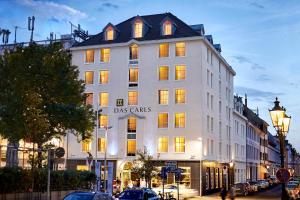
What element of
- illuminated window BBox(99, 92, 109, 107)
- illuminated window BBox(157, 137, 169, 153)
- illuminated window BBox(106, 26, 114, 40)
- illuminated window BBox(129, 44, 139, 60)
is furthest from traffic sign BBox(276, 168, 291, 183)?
illuminated window BBox(106, 26, 114, 40)

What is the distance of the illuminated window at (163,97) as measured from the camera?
58.7 meters

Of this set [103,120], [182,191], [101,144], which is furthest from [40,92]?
[103,120]

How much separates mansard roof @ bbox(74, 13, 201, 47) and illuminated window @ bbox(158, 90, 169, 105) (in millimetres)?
6550

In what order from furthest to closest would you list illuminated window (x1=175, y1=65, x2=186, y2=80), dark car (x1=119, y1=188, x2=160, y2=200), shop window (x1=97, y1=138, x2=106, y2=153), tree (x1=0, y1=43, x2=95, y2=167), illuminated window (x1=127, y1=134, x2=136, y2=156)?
shop window (x1=97, y1=138, x2=106, y2=153) → illuminated window (x1=127, y1=134, x2=136, y2=156) → illuminated window (x1=175, y1=65, x2=186, y2=80) → tree (x1=0, y1=43, x2=95, y2=167) → dark car (x1=119, y1=188, x2=160, y2=200)

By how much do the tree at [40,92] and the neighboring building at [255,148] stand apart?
58.5 meters

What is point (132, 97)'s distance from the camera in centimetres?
6038

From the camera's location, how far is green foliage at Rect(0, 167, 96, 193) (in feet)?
83.4

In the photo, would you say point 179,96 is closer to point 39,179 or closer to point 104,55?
point 104,55

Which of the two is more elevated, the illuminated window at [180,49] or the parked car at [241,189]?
the illuminated window at [180,49]

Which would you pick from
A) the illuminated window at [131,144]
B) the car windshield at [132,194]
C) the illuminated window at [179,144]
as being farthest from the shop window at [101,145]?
the car windshield at [132,194]

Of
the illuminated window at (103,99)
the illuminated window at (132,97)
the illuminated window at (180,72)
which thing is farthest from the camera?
the illuminated window at (103,99)

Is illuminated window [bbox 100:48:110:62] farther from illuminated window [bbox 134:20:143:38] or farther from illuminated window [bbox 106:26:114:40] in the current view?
illuminated window [bbox 134:20:143:38]

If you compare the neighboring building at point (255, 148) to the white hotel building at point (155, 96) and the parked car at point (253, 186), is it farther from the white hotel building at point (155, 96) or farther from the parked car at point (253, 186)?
the white hotel building at point (155, 96)

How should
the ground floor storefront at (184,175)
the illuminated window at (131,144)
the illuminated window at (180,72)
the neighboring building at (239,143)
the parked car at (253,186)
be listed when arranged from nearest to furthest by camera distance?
1. the ground floor storefront at (184,175)
2. the illuminated window at (180,72)
3. the illuminated window at (131,144)
4. the parked car at (253,186)
5. the neighboring building at (239,143)
